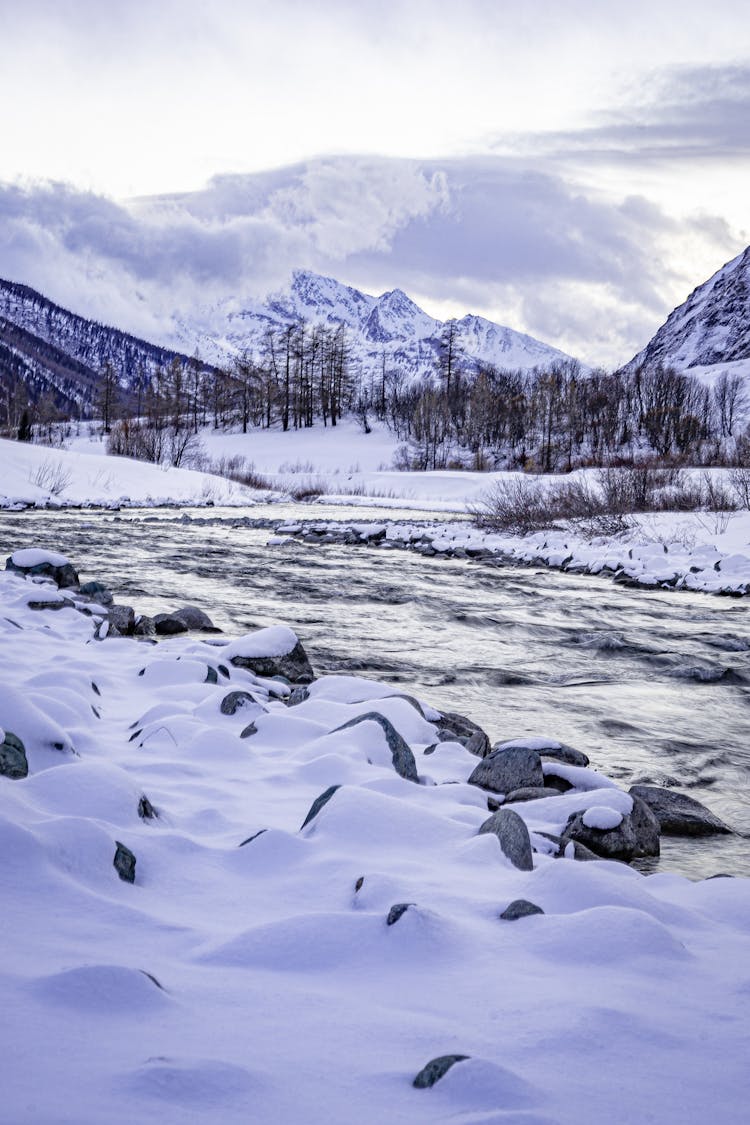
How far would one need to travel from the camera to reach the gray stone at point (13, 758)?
246 centimetres

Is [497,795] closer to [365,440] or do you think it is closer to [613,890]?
[613,890]

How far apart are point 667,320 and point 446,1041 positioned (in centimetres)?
16428

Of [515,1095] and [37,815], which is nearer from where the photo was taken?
[515,1095]

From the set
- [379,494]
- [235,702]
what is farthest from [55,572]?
[379,494]

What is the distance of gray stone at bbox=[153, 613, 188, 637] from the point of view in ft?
21.0

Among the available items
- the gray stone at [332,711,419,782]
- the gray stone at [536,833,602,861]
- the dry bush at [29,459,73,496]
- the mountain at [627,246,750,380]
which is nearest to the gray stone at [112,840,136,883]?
the gray stone at [332,711,419,782]

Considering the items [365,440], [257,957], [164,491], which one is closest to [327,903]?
[257,957]

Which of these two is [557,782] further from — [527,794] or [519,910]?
[519,910]

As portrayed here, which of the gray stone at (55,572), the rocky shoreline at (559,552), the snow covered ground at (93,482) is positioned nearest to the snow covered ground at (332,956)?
the gray stone at (55,572)

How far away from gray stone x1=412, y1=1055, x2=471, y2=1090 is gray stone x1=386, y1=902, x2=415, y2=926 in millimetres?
497

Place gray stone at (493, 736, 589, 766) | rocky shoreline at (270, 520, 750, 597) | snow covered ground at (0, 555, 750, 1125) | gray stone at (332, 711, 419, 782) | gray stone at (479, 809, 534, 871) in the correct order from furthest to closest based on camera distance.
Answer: rocky shoreline at (270, 520, 750, 597)
gray stone at (493, 736, 589, 766)
gray stone at (332, 711, 419, 782)
gray stone at (479, 809, 534, 871)
snow covered ground at (0, 555, 750, 1125)

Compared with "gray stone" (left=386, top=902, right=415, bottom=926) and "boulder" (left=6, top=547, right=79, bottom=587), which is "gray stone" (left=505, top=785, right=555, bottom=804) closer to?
"gray stone" (left=386, top=902, right=415, bottom=926)

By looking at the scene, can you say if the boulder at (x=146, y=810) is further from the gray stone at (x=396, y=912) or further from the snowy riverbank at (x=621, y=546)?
the snowy riverbank at (x=621, y=546)

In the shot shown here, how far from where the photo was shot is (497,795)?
321 cm
